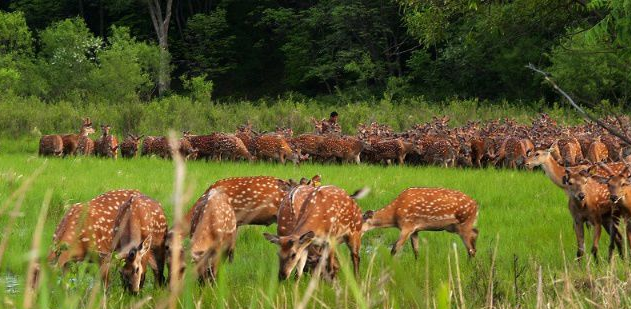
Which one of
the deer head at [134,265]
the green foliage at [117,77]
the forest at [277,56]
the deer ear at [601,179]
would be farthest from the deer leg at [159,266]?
the green foliage at [117,77]

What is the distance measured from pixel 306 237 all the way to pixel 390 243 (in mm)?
3464

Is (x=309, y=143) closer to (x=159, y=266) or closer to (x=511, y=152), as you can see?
(x=511, y=152)

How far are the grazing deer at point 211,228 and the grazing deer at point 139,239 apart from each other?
0.29 metres

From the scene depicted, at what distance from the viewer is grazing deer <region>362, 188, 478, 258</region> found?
7969mm

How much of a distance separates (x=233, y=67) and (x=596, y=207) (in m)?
41.0

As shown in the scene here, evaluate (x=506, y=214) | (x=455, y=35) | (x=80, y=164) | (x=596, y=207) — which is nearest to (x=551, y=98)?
(x=455, y=35)

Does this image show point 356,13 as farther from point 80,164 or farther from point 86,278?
point 86,278

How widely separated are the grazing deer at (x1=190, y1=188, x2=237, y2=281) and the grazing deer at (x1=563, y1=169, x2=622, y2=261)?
3.26 meters

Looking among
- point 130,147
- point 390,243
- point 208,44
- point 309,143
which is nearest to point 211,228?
point 390,243

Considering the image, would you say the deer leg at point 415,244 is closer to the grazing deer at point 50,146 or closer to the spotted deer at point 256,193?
the spotted deer at point 256,193

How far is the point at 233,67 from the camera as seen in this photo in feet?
157

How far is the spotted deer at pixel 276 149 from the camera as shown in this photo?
17.7m

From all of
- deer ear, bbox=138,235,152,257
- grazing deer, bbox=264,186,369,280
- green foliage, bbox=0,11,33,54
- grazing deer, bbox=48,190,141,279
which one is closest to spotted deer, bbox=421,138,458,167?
grazing deer, bbox=264,186,369,280

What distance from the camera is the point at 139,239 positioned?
19.4 ft
